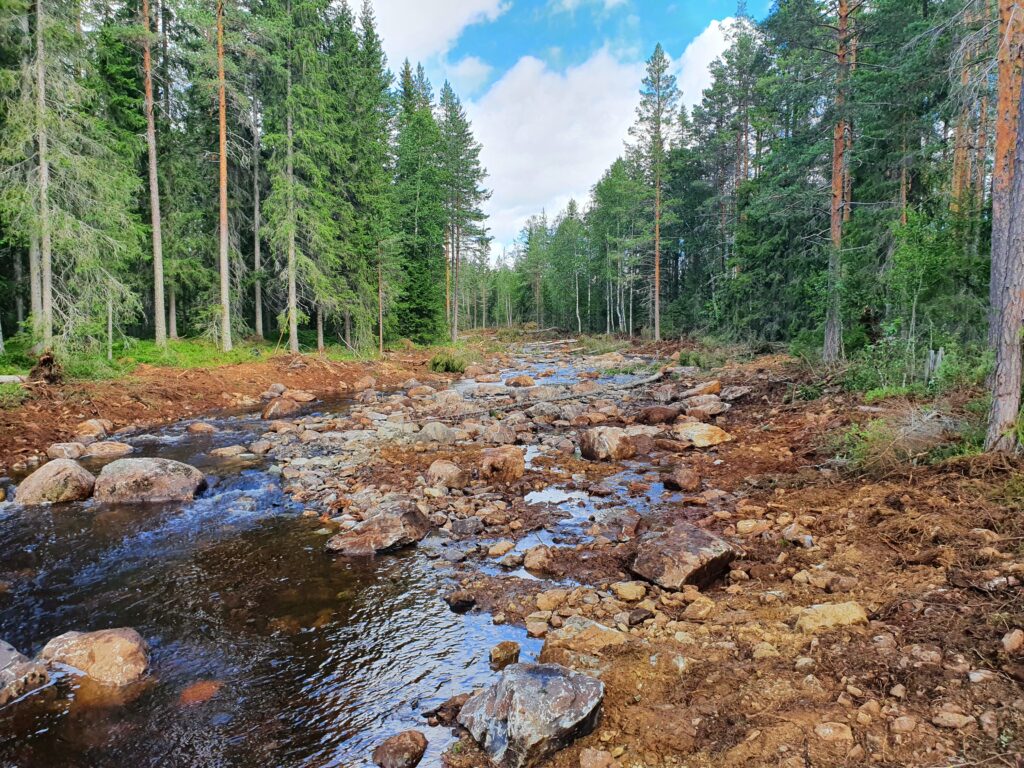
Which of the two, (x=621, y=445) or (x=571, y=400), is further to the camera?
(x=571, y=400)

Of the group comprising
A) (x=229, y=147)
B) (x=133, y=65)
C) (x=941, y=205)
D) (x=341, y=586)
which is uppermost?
(x=133, y=65)

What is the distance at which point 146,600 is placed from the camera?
558 centimetres

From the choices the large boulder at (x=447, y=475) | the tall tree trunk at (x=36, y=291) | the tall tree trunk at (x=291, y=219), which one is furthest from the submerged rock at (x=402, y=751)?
the tall tree trunk at (x=291, y=219)

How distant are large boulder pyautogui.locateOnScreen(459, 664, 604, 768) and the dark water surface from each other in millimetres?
391

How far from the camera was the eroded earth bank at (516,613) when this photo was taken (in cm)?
321

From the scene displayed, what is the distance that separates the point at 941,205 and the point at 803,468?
8.75 metres

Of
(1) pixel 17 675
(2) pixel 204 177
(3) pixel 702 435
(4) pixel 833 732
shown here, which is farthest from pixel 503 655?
(2) pixel 204 177

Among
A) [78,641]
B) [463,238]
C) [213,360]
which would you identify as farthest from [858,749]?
[463,238]

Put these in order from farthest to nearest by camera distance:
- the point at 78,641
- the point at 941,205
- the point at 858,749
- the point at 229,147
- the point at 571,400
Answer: the point at 229,147 → the point at 571,400 → the point at 941,205 → the point at 78,641 → the point at 858,749

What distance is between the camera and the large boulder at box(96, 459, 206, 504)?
8461 millimetres

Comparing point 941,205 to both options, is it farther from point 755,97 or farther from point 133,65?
point 133,65

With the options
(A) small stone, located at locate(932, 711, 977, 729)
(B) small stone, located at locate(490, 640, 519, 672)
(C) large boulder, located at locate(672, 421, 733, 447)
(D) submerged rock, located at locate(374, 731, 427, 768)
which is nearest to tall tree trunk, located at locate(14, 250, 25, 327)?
(C) large boulder, located at locate(672, 421, 733, 447)

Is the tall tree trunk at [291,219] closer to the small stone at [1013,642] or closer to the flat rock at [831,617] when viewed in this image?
the flat rock at [831,617]

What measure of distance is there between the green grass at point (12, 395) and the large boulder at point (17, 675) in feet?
33.6
